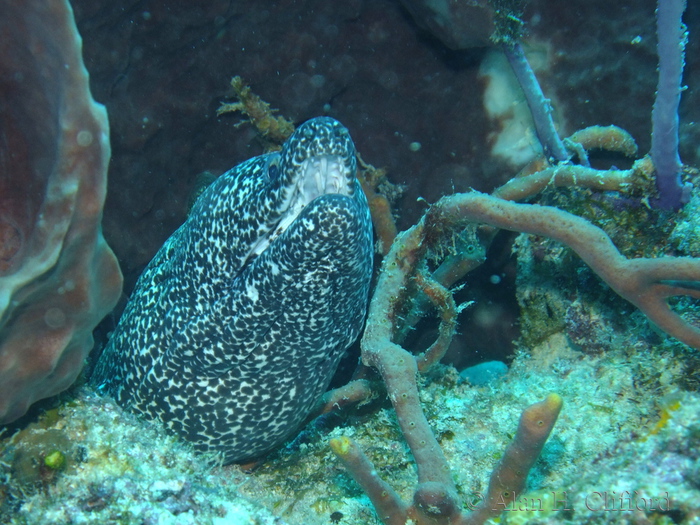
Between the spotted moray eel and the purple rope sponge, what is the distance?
80.6 inches

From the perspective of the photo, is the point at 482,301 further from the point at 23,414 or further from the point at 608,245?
the point at 23,414

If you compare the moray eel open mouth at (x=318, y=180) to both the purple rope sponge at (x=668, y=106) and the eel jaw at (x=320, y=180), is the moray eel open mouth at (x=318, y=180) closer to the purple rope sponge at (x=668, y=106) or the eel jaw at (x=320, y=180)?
the eel jaw at (x=320, y=180)

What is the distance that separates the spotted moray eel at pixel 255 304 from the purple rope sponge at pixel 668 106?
6.72 feet

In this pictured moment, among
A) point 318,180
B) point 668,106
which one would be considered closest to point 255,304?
point 318,180

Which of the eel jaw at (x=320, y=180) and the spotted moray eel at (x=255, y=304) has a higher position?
the eel jaw at (x=320, y=180)

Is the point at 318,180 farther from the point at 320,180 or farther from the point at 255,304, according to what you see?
the point at 255,304

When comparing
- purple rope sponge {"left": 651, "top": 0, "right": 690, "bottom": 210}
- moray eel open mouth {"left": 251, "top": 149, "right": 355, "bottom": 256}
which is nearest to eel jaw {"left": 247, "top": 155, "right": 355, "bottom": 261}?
moray eel open mouth {"left": 251, "top": 149, "right": 355, "bottom": 256}

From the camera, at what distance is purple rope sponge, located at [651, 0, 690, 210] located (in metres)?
2.71

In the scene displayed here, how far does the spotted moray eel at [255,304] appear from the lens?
2521 mm

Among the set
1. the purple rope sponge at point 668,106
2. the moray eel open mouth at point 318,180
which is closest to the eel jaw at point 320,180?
the moray eel open mouth at point 318,180

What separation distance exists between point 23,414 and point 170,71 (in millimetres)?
3197

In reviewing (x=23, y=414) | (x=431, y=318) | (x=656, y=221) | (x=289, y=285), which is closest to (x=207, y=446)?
(x=23, y=414)

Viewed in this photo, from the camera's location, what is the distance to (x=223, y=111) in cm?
445

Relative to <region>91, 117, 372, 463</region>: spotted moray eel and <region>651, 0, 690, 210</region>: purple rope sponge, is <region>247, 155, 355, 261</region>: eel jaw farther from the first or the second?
<region>651, 0, 690, 210</region>: purple rope sponge
